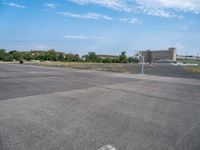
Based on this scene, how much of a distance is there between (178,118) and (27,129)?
431 centimetres

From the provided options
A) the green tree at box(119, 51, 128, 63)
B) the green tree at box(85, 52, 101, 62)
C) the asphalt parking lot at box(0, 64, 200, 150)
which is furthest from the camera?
the green tree at box(119, 51, 128, 63)

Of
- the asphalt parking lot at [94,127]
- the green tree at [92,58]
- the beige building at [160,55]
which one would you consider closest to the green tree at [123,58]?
the green tree at [92,58]

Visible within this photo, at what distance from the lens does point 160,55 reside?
151 meters

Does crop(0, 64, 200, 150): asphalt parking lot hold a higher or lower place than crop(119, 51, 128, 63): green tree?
lower

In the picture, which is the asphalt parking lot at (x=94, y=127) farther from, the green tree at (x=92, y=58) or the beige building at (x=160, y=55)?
the beige building at (x=160, y=55)

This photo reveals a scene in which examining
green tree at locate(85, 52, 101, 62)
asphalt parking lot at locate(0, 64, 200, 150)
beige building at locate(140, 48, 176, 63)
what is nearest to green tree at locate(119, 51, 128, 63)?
green tree at locate(85, 52, 101, 62)

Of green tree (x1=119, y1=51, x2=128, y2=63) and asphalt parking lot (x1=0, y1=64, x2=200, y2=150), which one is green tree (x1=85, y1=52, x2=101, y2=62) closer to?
green tree (x1=119, y1=51, x2=128, y2=63)

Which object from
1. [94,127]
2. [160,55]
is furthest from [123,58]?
[94,127]

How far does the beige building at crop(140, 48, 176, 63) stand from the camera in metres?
143

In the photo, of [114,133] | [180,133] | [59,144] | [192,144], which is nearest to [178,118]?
[180,133]

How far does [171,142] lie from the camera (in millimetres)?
4336

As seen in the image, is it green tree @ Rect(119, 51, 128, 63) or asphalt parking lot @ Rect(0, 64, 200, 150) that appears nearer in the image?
asphalt parking lot @ Rect(0, 64, 200, 150)

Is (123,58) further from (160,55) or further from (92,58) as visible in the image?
(160,55)

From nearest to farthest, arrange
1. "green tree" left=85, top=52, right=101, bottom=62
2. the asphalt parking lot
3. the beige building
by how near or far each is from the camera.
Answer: the asphalt parking lot → "green tree" left=85, top=52, right=101, bottom=62 → the beige building
